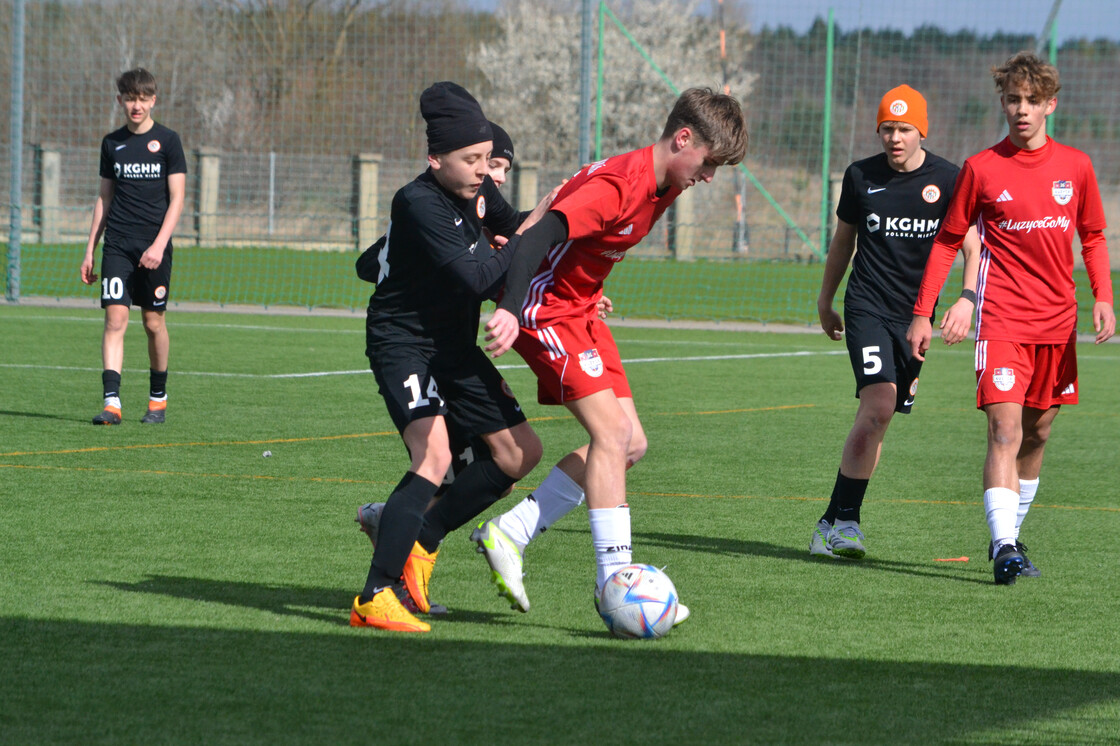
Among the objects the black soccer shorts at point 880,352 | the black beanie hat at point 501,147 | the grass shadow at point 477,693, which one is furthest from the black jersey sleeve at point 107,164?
the grass shadow at point 477,693

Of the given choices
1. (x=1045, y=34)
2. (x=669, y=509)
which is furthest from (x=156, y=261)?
(x=1045, y=34)

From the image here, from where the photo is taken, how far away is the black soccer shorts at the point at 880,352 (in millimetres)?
6680

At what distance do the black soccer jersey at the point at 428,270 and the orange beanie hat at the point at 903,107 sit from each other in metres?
2.20

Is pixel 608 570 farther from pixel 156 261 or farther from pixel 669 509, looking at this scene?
pixel 156 261

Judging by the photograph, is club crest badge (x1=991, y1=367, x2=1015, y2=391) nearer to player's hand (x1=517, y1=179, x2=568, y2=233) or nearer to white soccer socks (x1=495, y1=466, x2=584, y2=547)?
white soccer socks (x1=495, y1=466, x2=584, y2=547)

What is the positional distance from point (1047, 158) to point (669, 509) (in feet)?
8.17

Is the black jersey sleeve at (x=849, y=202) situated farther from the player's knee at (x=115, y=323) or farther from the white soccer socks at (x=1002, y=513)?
the player's knee at (x=115, y=323)

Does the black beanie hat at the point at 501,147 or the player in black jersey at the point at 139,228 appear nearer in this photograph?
the black beanie hat at the point at 501,147

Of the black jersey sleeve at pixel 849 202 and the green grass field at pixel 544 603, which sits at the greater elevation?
the black jersey sleeve at pixel 849 202

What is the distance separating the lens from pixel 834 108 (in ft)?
83.3

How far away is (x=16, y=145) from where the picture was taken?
70.4 ft

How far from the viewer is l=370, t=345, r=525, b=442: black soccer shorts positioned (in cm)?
501

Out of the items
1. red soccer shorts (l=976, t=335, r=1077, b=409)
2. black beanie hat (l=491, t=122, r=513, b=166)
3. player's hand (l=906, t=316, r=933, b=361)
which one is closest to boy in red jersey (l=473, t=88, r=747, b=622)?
black beanie hat (l=491, t=122, r=513, b=166)

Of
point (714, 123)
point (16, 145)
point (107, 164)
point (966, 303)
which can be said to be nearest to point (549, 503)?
point (714, 123)
